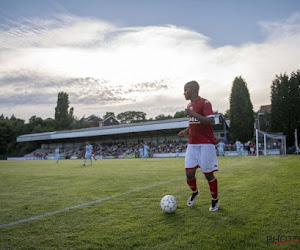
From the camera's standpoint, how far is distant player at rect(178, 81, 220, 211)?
16.2 ft

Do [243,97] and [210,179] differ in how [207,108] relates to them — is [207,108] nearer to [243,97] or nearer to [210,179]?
[210,179]

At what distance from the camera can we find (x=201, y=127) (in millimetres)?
5191

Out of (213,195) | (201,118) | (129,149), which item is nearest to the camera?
(201,118)

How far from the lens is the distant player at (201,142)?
4.94 meters

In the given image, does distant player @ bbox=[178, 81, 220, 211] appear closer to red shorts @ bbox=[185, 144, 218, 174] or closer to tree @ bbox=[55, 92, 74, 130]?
red shorts @ bbox=[185, 144, 218, 174]

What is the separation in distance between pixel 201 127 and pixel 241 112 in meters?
45.9

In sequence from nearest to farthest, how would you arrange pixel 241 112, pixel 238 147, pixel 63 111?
pixel 238 147 → pixel 241 112 → pixel 63 111

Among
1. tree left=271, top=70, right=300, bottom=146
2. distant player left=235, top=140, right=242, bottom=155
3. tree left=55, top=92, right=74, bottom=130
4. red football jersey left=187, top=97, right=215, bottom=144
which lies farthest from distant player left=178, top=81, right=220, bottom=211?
tree left=55, top=92, right=74, bottom=130

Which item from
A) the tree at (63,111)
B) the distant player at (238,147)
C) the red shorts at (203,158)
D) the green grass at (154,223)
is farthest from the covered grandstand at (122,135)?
the red shorts at (203,158)

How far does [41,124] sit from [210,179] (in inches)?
3054

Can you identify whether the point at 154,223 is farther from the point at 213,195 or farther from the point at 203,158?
the point at 203,158

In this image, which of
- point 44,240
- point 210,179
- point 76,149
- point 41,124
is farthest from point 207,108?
point 41,124

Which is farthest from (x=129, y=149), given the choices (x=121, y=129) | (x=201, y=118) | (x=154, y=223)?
(x=154, y=223)

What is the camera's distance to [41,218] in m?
4.71
